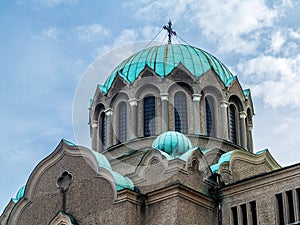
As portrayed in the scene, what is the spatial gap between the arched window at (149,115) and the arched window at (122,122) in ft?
3.40

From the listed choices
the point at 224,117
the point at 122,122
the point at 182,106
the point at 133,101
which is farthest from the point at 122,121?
the point at 224,117

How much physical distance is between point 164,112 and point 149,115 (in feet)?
2.82

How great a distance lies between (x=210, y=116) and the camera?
32188 mm

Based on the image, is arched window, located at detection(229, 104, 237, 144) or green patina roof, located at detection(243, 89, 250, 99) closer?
arched window, located at detection(229, 104, 237, 144)

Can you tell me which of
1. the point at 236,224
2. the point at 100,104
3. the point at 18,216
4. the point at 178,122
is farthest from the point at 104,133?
the point at 236,224

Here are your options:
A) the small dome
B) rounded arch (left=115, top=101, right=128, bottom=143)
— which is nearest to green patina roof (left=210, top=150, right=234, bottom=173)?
the small dome

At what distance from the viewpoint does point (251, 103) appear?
1363 inches

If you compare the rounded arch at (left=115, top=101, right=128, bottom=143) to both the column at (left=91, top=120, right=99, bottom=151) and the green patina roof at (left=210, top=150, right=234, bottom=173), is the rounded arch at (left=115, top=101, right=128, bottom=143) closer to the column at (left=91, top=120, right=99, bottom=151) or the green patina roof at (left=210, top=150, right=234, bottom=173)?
the column at (left=91, top=120, right=99, bottom=151)

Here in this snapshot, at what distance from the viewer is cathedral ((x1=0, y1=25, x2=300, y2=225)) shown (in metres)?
25.6

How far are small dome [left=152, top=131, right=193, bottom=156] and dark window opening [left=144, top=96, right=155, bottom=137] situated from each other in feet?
9.16

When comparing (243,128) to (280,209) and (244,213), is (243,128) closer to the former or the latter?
(244,213)

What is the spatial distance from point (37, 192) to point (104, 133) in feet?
18.2

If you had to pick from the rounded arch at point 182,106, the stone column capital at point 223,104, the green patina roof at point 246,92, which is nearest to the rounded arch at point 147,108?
the rounded arch at point 182,106

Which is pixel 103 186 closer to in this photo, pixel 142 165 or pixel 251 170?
pixel 142 165
